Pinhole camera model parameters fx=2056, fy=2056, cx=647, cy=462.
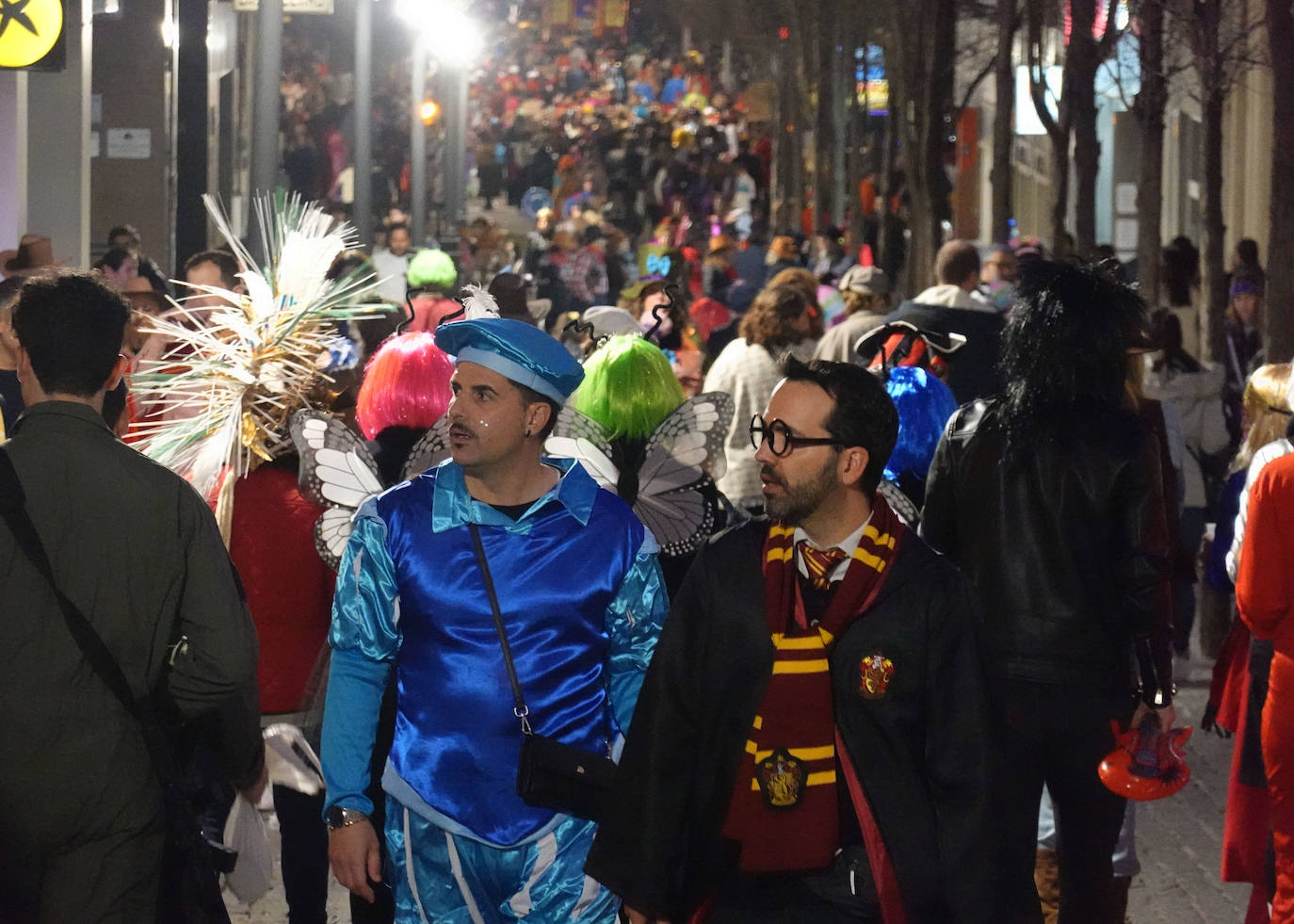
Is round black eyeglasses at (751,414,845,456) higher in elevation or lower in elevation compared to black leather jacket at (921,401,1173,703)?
higher

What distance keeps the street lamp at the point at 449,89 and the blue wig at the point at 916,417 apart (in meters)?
20.1

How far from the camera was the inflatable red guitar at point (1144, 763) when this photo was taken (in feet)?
16.0

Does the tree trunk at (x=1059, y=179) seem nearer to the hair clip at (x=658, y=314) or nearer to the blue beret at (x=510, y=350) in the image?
the hair clip at (x=658, y=314)

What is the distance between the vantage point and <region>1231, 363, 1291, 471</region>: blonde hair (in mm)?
6906

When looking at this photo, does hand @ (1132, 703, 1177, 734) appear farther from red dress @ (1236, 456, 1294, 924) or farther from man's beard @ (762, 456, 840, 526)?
man's beard @ (762, 456, 840, 526)

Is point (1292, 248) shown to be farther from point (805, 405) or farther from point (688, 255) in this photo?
point (688, 255)

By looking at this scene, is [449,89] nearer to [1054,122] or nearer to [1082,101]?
[1054,122]

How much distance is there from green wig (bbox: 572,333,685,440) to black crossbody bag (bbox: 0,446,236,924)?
72.0 inches

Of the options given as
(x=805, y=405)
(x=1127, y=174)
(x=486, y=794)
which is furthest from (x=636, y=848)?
(x=1127, y=174)

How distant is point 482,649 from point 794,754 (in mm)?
727

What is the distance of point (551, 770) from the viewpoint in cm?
409

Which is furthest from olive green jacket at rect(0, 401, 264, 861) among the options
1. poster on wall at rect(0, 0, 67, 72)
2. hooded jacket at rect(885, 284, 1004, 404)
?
poster on wall at rect(0, 0, 67, 72)

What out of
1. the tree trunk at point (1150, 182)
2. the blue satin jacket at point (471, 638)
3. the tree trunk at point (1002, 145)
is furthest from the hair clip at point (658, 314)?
the tree trunk at point (1002, 145)

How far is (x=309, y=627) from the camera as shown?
559cm
